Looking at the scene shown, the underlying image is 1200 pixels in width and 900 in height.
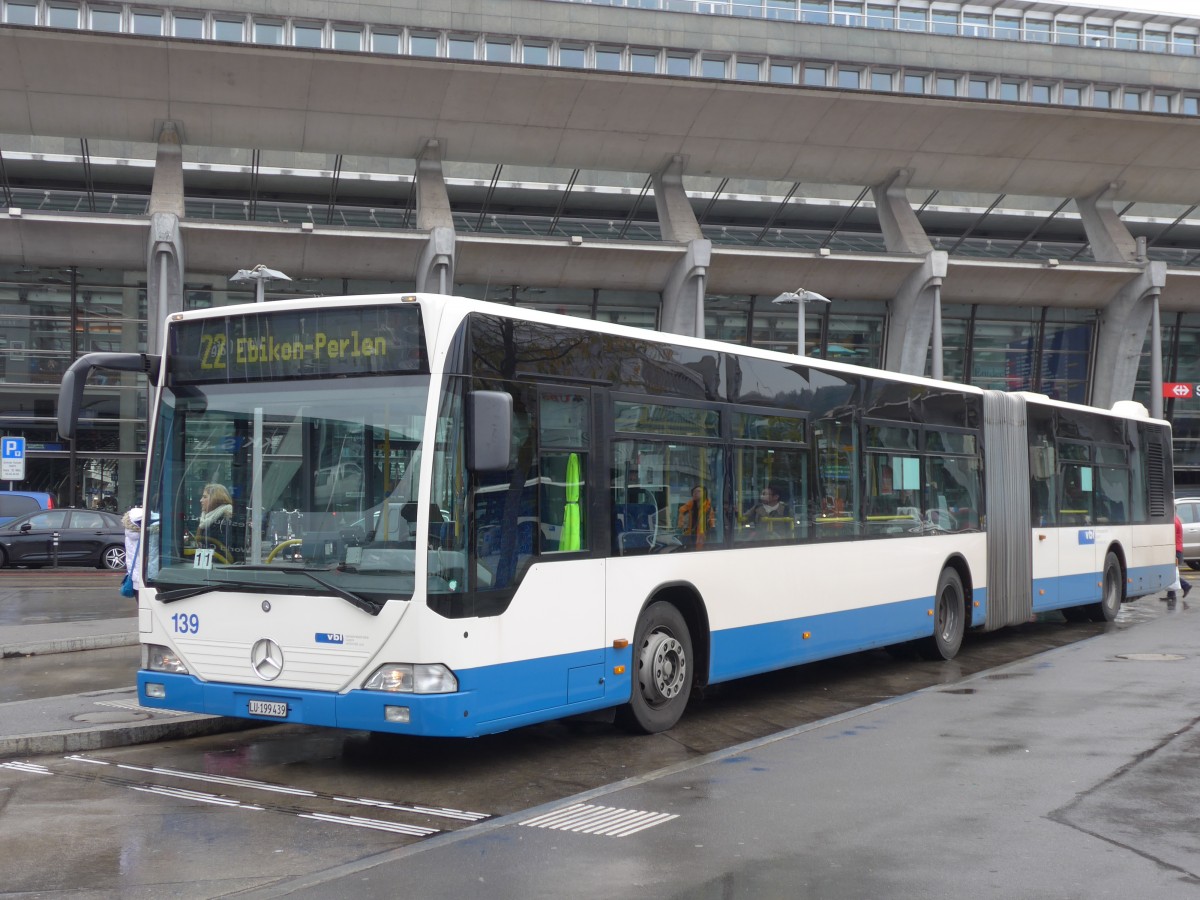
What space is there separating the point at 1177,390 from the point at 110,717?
42.2 metres

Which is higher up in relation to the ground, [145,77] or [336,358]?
[145,77]

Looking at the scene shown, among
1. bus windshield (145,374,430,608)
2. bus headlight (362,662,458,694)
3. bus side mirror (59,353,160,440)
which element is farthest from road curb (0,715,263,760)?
bus side mirror (59,353,160,440)

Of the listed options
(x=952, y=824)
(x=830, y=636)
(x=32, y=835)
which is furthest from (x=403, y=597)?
(x=830, y=636)

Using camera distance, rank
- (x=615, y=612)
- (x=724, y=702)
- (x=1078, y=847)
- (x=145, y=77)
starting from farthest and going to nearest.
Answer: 1. (x=145, y=77)
2. (x=724, y=702)
3. (x=615, y=612)
4. (x=1078, y=847)

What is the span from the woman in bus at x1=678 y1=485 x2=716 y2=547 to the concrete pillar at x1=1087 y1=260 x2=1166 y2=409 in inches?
1318

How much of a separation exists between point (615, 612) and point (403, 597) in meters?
1.92

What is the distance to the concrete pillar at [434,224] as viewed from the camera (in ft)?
108

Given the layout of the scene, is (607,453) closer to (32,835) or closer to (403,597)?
(403,597)

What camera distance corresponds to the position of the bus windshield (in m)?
7.66

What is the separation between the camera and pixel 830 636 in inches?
462

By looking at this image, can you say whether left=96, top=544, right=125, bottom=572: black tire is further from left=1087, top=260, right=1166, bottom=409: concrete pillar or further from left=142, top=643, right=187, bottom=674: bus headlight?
left=1087, top=260, right=1166, bottom=409: concrete pillar

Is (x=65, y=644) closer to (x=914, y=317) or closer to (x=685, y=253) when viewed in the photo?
(x=685, y=253)

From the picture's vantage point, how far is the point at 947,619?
14.3 meters

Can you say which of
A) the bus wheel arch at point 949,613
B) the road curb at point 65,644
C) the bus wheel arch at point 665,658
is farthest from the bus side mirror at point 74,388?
the bus wheel arch at point 949,613
